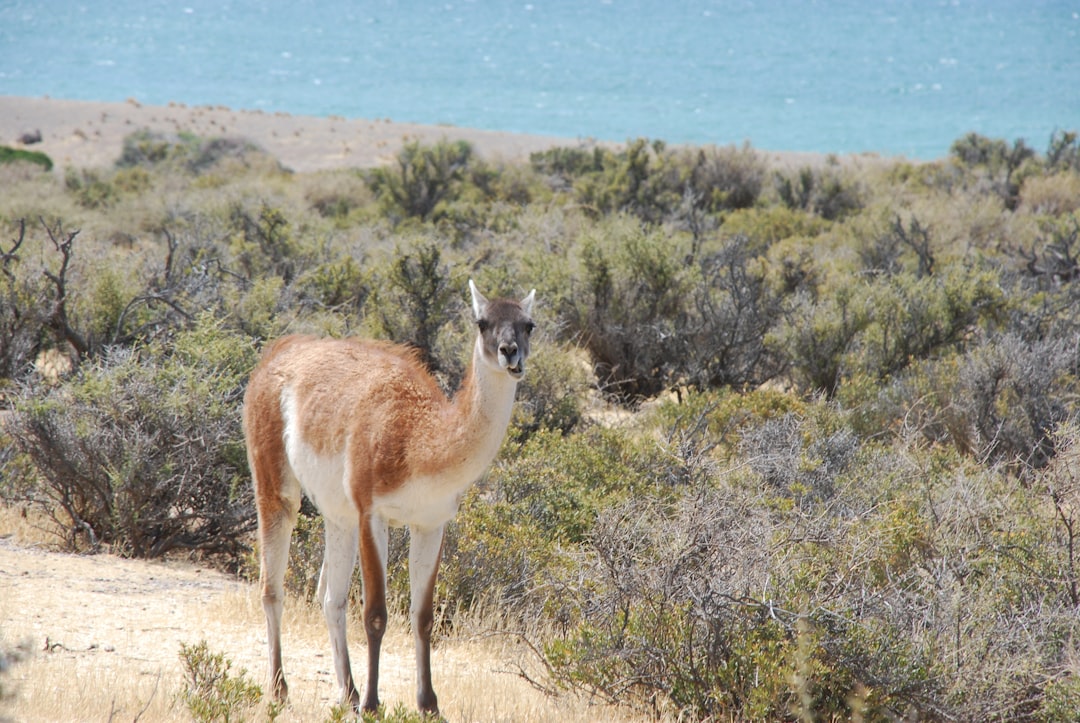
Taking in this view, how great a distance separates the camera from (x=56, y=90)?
94062mm

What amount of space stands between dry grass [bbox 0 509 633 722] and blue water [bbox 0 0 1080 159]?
4988 cm

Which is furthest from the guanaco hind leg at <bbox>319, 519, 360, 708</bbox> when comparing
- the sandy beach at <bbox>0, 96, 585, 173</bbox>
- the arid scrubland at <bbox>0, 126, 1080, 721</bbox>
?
the sandy beach at <bbox>0, 96, 585, 173</bbox>

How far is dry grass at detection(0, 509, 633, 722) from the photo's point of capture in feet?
15.3

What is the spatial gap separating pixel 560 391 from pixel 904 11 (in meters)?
189

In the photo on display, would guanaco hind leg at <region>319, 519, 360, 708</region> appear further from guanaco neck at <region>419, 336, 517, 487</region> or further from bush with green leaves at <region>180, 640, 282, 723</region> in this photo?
guanaco neck at <region>419, 336, 517, 487</region>

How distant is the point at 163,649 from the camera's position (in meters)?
5.63

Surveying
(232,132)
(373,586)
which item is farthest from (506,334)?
(232,132)

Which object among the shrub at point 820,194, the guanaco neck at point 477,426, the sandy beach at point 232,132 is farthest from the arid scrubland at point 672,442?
the sandy beach at point 232,132

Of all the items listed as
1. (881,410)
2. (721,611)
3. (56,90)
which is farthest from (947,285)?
(56,90)

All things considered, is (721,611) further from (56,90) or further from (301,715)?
(56,90)

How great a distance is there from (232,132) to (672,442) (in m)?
46.5

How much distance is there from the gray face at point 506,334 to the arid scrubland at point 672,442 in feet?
4.24

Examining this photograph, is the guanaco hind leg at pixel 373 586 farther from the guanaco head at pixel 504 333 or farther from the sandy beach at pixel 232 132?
the sandy beach at pixel 232 132

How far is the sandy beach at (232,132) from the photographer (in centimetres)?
4316
